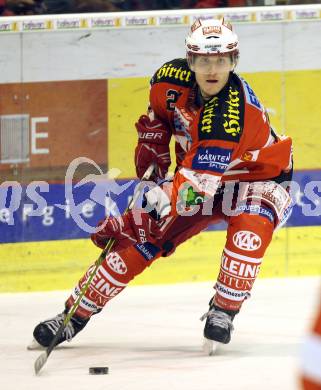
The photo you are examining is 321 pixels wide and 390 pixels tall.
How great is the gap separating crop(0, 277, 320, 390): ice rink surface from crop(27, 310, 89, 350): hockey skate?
6cm

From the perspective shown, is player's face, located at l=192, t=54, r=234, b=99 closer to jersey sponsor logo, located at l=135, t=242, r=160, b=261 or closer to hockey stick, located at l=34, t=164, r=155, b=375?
hockey stick, located at l=34, t=164, r=155, b=375

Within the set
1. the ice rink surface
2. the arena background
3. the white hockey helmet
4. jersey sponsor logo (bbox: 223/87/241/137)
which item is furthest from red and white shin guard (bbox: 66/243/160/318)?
the arena background

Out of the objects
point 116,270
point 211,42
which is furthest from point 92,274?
point 211,42

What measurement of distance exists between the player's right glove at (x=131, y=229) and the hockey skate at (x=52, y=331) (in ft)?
1.07

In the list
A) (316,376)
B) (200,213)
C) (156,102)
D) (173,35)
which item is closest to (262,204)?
(200,213)

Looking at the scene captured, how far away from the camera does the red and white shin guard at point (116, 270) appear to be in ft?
15.0

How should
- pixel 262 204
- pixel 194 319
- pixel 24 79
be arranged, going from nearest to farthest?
1. pixel 262 204
2. pixel 194 319
3. pixel 24 79

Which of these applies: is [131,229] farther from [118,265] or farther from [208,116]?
[208,116]

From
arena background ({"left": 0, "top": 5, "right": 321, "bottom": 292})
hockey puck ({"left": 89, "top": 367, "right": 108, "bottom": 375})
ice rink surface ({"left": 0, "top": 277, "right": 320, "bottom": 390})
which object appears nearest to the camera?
ice rink surface ({"left": 0, "top": 277, "right": 320, "bottom": 390})

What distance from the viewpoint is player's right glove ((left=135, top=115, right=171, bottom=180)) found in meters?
4.73

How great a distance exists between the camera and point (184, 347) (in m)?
4.75

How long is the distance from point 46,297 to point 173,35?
136 cm

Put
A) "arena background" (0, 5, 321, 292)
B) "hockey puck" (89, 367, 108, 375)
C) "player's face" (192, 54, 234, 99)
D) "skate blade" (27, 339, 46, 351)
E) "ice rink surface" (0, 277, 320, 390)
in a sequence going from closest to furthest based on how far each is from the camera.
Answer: "ice rink surface" (0, 277, 320, 390) → "hockey puck" (89, 367, 108, 375) → "player's face" (192, 54, 234, 99) → "skate blade" (27, 339, 46, 351) → "arena background" (0, 5, 321, 292)

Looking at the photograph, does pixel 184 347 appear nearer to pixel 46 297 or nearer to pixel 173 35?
pixel 46 297
